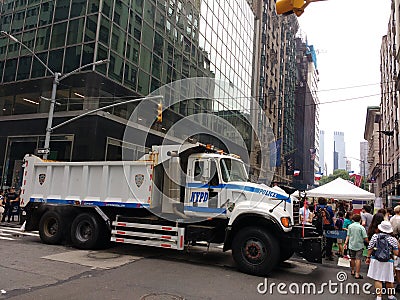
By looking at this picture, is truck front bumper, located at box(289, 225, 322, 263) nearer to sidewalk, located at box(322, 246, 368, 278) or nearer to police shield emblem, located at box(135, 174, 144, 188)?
sidewalk, located at box(322, 246, 368, 278)

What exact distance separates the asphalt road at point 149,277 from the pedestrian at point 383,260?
23.0 inches

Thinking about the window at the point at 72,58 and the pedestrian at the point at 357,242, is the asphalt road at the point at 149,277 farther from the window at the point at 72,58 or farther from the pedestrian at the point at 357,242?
Answer: the window at the point at 72,58

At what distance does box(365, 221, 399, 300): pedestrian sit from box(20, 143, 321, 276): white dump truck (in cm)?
143

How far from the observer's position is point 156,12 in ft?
89.9

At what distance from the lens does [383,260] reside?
623 centimetres

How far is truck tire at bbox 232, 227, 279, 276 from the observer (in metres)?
7.72

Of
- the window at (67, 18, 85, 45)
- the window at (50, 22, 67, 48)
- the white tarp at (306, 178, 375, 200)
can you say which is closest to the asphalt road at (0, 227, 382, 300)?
the white tarp at (306, 178, 375, 200)

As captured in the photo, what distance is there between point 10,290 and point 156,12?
25530 mm

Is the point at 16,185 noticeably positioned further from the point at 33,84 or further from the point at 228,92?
the point at 228,92

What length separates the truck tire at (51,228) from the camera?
10.6 meters

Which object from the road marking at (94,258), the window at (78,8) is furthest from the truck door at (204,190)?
the window at (78,8)

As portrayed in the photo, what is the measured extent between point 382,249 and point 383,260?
0.20 meters

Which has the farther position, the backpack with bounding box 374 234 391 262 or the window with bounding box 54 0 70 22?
the window with bounding box 54 0 70 22

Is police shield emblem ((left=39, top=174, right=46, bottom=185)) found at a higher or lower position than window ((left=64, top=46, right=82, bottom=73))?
lower
